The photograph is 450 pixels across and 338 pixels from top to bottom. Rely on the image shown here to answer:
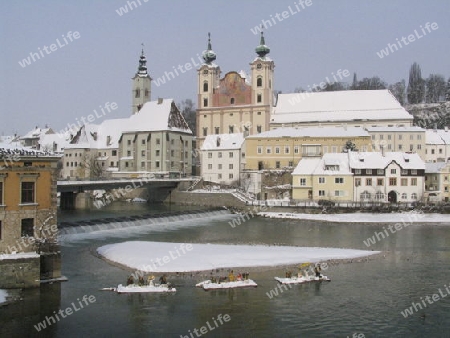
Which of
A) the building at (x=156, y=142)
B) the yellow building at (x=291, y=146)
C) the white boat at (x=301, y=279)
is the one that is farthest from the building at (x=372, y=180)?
the white boat at (x=301, y=279)

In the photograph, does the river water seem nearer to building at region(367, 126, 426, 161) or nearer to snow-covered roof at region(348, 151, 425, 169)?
snow-covered roof at region(348, 151, 425, 169)

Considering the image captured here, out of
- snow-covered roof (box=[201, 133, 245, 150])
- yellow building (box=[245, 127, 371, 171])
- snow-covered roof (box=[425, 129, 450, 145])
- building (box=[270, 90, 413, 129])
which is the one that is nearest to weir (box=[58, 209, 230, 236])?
yellow building (box=[245, 127, 371, 171])

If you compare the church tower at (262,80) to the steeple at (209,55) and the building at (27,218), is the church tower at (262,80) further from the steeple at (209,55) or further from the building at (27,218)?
the building at (27,218)

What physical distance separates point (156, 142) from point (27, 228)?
239ft

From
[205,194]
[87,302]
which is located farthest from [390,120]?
[87,302]

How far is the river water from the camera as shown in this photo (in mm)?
20422

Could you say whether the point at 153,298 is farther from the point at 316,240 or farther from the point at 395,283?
the point at 316,240

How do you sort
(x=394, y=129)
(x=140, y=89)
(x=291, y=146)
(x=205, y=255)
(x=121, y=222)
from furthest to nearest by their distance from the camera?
(x=140, y=89) < (x=394, y=129) < (x=291, y=146) < (x=121, y=222) < (x=205, y=255)

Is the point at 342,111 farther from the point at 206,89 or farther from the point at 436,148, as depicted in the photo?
the point at 206,89

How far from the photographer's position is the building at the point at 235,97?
329 feet

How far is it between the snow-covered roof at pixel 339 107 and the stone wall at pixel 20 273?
256 ft

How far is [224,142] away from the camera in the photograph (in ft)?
282

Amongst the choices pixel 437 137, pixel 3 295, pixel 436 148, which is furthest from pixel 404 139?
pixel 3 295

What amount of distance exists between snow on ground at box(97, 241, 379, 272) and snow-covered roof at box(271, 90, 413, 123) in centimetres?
6339
